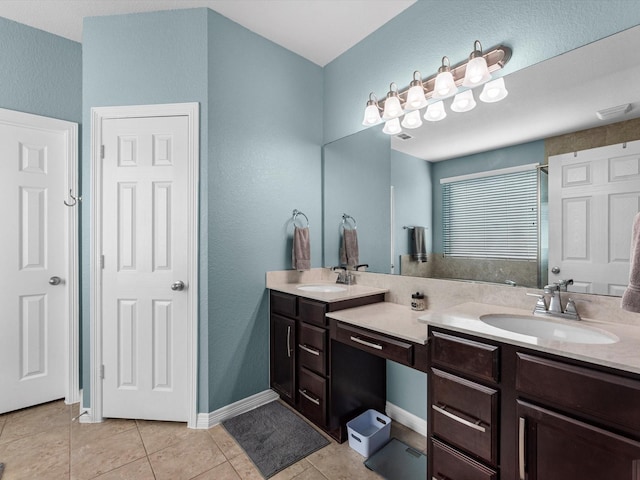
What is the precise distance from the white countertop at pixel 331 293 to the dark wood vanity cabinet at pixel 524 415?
0.70 metres

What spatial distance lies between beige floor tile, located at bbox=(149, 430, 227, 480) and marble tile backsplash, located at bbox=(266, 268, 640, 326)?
3.55 ft

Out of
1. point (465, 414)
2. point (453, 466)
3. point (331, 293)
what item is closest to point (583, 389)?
point (465, 414)

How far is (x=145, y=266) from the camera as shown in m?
2.06

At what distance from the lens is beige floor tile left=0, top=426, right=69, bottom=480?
1.61 meters

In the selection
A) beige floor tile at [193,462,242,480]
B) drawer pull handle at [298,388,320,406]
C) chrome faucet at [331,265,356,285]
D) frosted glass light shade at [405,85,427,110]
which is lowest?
beige floor tile at [193,462,242,480]

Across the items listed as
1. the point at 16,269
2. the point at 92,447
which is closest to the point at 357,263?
the point at 92,447

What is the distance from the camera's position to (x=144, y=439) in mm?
1904

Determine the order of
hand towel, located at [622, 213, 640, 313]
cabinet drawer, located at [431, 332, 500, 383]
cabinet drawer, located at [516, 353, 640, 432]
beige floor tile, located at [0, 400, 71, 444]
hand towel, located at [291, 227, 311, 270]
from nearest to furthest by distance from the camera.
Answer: cabinet drawer, located at [516, 353, 640, 432]
hand towel, located at [622, 213, 640, 313]
cabinet drawer, located at [431, 332, 500, 383]
beige floor tile, located at [0, 400, 71, 444]
hand towel, located at [291, 227, 311, 270]

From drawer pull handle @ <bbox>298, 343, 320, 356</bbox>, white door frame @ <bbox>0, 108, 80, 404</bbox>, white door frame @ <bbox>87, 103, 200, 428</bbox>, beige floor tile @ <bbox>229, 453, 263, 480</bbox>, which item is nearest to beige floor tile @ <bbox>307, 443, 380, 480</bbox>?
beige floor tile @ <bbox>229, 453, 263, 480</bbox>

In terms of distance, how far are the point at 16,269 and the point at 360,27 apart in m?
3.01

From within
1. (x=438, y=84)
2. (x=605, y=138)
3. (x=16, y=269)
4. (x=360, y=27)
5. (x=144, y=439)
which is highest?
(x=360, y=27)

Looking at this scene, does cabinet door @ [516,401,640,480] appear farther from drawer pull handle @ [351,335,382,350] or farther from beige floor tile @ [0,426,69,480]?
beige floor tile @ [0,426,69,480]

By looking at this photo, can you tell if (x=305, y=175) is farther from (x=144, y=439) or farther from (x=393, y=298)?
(x=144, y=439)

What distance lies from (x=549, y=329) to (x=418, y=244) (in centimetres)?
82
